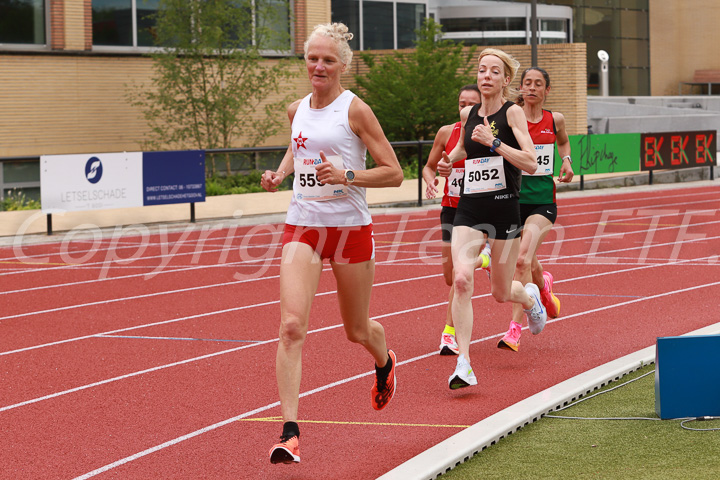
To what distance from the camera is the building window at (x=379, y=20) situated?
1492 inches

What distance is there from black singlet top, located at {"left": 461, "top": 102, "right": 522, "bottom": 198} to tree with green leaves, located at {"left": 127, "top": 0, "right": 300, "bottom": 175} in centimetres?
2020

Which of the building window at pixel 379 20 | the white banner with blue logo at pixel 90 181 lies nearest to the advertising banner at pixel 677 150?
the building window at pixel 379 20

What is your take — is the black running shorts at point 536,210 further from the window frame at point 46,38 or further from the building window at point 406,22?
the building window at point 406,22

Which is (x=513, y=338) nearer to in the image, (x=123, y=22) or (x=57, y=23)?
(x=57, y=23)

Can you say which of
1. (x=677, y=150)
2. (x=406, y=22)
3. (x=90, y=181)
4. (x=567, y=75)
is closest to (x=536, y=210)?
(x=90, y=181)

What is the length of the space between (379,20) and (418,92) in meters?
7.63

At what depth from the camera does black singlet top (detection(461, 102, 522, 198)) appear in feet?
23.3

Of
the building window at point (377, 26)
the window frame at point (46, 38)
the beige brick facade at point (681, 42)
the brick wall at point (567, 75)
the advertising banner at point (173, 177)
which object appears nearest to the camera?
the advertising banner at point (173, 177)

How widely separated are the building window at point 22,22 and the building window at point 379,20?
1320cm

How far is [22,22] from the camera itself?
86.5 ft

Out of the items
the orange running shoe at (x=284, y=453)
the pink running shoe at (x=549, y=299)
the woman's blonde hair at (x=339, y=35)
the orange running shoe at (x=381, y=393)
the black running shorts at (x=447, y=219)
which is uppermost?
the woman's blonde hair at (x=339, y=35)

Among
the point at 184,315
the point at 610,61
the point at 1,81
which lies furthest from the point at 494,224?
the point at 610,61

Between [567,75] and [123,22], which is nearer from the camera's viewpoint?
[123,22]

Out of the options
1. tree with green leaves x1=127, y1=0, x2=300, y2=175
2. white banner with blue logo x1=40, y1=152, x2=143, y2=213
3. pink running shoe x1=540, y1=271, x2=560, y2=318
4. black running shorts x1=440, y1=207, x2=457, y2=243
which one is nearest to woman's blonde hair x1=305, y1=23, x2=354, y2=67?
black running shorts x1=440, y1=207, x2=457, y2=243
